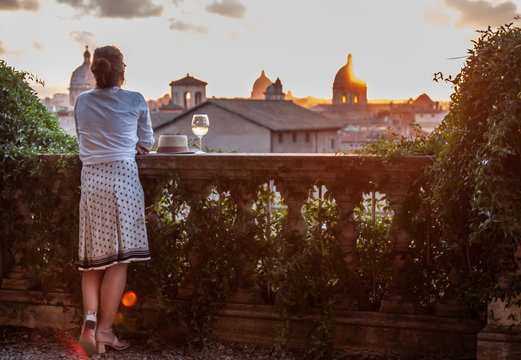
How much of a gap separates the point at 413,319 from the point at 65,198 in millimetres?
2166

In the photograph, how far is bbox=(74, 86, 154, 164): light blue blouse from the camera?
3.39 metres

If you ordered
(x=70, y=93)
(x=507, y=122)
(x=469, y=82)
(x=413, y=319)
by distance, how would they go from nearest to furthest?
(x=507, y=122) → (x=469, y=82) → (x=413, y=319) → (x=70, y=93)

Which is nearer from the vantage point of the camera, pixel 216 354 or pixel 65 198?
pixel 216 354

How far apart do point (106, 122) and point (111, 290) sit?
3.04 ft

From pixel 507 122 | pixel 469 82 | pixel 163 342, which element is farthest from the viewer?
pixel 163 342

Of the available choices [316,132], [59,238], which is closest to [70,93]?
[316,132]

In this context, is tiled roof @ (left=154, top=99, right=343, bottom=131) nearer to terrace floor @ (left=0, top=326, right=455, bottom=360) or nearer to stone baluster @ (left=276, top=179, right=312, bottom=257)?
terrace floor @ (left=0, top=326, right=455, bottom=360)

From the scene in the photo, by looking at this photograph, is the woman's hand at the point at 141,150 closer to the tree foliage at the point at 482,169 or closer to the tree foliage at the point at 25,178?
the tree foliage at the point at 25,178

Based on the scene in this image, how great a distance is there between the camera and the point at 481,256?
120 inches

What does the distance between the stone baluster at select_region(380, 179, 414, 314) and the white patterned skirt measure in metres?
1.37

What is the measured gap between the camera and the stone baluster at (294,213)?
352 centimetres

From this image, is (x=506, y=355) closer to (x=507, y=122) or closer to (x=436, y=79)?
(x=507, y=122)

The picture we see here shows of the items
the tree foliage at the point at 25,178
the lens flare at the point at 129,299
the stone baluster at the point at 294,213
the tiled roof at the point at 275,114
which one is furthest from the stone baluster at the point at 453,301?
the tiled roof at the point at 275,114

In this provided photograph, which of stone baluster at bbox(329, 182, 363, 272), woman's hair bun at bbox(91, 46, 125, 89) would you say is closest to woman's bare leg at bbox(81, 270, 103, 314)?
woman's hair bun at bbox(91, 46, 125, 89)
